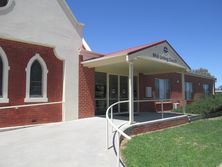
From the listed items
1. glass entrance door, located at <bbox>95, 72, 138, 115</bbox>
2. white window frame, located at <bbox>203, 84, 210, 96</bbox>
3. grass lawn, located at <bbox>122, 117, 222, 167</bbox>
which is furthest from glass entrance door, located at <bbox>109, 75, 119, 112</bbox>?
white window frame, located at <bbox>203, 84, 210, 96</bbox>

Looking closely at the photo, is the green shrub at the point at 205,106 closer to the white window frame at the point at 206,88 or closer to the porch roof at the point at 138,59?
the porch roof at the point at 138,59

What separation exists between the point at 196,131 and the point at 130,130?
3.25 metres

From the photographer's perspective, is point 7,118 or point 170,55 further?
point 170,55

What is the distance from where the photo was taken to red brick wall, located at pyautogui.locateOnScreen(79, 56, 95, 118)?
519 inches

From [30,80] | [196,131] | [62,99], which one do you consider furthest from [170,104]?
[30,80]

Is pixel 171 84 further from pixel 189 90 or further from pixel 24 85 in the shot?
pixel 24 85

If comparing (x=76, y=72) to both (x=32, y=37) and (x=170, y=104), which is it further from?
(x=170, y=104)

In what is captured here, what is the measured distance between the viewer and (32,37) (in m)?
11.2

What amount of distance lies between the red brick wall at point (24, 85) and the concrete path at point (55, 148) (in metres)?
0.91

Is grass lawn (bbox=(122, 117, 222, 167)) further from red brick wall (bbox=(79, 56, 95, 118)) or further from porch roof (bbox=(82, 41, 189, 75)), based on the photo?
red brick wall (bbox=(79, 56, 95, 118))

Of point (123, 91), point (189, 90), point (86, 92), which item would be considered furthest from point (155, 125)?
point (189, 90)

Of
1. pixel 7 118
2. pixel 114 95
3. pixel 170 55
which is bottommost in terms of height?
pixel 7 118

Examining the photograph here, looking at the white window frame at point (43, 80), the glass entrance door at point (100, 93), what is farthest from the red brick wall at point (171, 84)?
the white window frame at point (43, 80)

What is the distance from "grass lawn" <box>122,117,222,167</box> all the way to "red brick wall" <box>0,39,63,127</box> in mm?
4585
